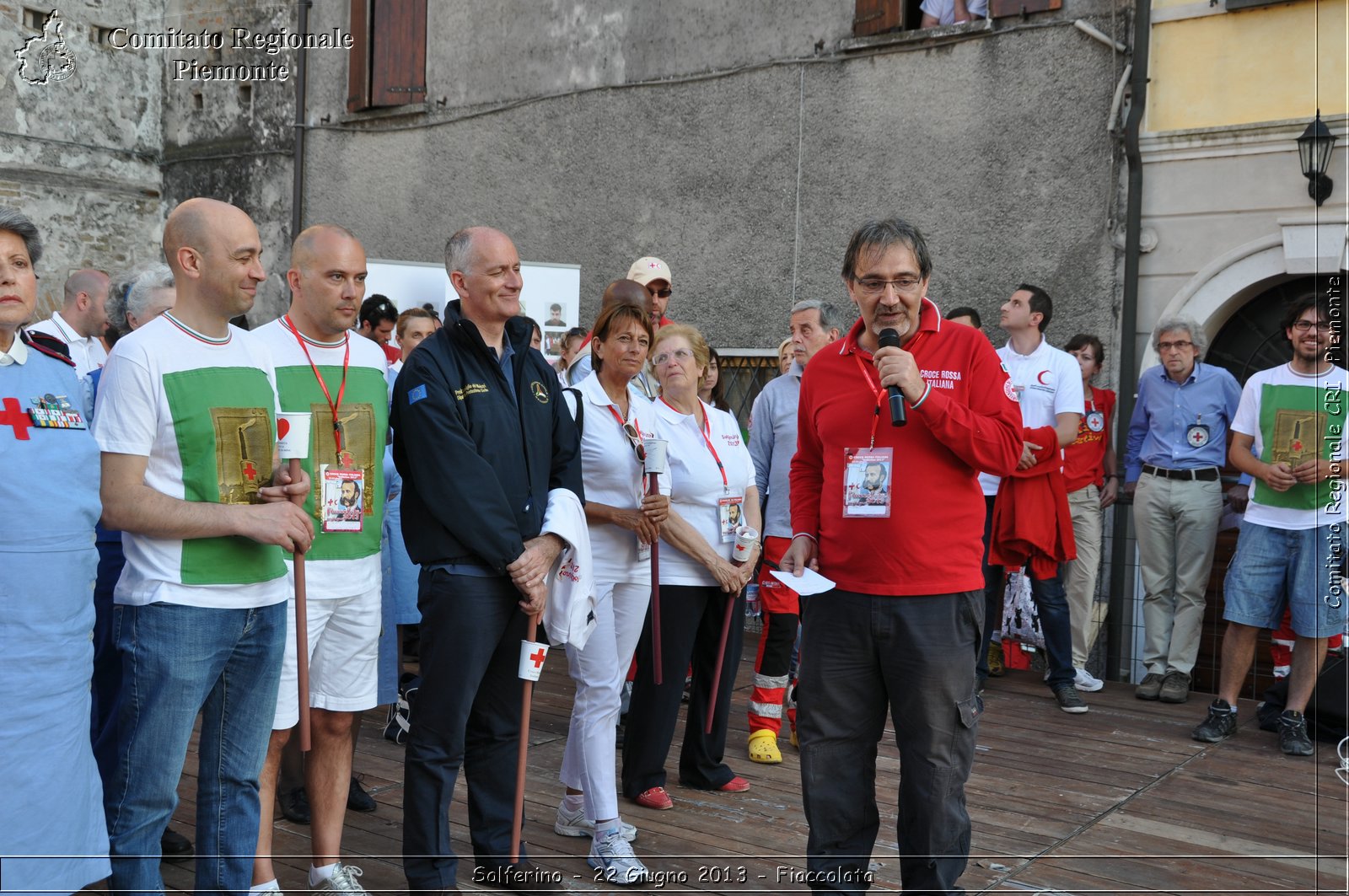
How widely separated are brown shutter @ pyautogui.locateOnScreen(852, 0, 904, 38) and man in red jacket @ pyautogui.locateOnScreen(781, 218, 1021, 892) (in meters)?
6.18

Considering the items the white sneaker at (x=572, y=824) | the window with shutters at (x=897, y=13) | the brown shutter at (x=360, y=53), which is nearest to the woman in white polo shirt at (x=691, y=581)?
the white sneaker at (x=572, y=824)

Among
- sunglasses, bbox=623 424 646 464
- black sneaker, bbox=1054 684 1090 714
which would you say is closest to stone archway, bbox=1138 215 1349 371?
black sneaker, bbox=1054 684 1090 714

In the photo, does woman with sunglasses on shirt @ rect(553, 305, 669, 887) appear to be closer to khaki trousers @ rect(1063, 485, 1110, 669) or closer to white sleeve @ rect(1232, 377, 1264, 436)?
white sleeve @ rect(1232, 377, 1264, 436)

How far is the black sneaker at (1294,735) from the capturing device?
587cm

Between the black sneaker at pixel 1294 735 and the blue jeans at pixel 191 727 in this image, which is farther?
the black sneaker at pixel 1294 735

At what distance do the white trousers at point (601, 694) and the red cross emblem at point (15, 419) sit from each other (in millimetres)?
1944

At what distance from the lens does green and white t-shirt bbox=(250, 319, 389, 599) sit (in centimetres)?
361

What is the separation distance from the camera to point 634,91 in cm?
1048

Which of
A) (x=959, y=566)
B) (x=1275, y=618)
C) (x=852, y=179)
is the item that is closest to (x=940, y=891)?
(x=959, y=566)

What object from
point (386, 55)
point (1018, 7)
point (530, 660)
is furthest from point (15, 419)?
point (386, 55)

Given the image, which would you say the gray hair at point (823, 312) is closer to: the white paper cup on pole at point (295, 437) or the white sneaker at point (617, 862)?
the white sneaker at point (617, 862)

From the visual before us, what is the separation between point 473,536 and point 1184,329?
5091mm

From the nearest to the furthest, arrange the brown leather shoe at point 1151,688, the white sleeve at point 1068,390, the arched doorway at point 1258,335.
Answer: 1. the white sleeve at point 1068,390
2. the brown leather shoe at point 1151,688
3. the arched doorway at point 1258,335

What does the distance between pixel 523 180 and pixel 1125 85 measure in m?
5.44
